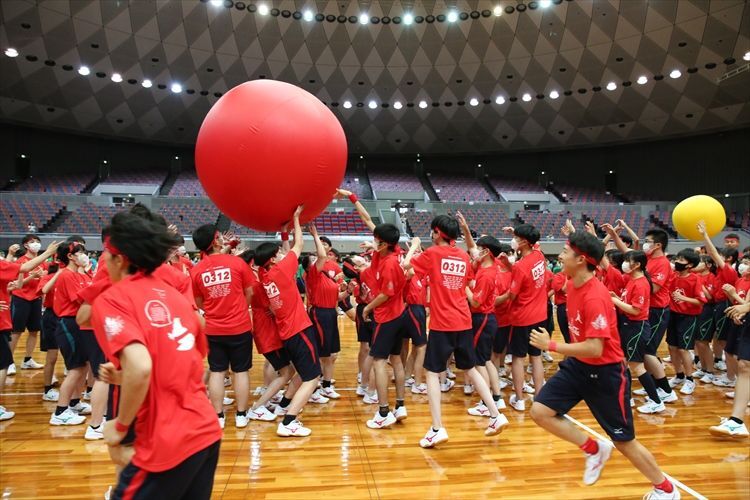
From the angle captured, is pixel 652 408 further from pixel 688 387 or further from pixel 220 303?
pixel 220 303

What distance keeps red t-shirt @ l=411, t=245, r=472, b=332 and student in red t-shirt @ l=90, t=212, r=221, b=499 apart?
2534mm

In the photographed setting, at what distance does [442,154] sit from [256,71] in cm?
1262

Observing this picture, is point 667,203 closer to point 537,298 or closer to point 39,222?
point 537,298

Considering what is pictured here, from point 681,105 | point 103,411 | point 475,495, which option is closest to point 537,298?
point 475,495

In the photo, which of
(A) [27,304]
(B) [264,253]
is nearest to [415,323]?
(B) [264,253]

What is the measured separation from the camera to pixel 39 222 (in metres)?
18.5

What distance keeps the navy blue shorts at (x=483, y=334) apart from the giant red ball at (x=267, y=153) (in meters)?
2.31

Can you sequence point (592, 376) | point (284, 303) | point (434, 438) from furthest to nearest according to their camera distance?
point (284, 303), point (434, 438), point (592, 376)

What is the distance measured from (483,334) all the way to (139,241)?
379 cm

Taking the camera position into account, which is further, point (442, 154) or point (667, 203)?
point (442, 154)

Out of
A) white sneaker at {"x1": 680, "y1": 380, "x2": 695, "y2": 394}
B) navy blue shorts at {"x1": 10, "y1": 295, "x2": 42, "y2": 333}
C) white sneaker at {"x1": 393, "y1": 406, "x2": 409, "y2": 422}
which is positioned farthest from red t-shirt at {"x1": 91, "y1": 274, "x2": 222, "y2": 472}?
navy blue shorts at {"x1": 10, "y1": 295, "x2": 42, "y2": 333}

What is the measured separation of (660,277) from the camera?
5.26 m

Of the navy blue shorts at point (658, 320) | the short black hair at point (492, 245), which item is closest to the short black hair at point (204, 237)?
the short black hair at point (492, 245)

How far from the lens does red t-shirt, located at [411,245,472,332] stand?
158 inches
